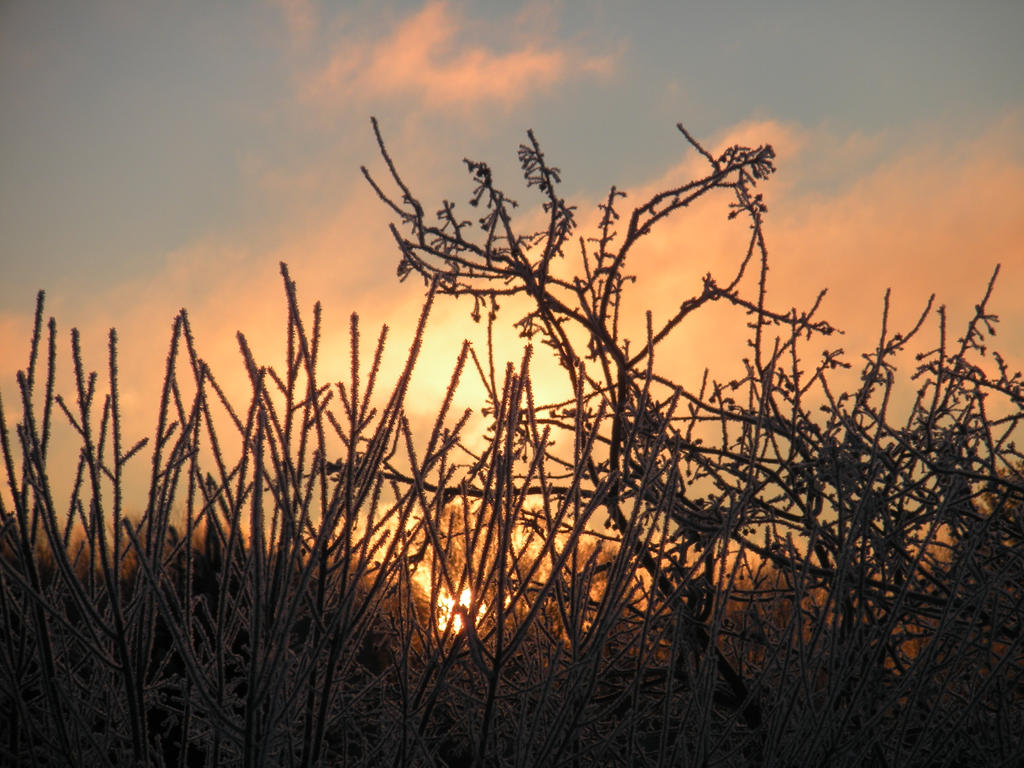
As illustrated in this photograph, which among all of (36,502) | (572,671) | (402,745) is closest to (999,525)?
(572,671)

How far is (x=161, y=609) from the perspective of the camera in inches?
66.8

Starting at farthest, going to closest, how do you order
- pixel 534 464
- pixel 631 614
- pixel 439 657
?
pixel 631 614 < pixel 439 657 < pixel 534 464

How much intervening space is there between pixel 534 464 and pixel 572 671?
487 mm

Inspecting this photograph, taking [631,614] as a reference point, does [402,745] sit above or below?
below

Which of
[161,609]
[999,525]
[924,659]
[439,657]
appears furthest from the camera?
[999,525]

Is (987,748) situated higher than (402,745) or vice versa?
(402,745)

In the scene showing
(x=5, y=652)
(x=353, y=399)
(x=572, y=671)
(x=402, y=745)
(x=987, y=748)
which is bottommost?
(x=987, y=748)

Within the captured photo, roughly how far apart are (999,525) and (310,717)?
2.99 metres

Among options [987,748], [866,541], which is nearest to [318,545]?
[866,541]

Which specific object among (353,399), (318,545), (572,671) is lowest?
(572,671)

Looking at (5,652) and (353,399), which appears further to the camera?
(5,652)

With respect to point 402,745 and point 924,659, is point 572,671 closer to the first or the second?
point 402,745

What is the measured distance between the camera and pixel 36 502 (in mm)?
2045

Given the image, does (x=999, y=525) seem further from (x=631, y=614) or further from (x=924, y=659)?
(x=631, y=614)
